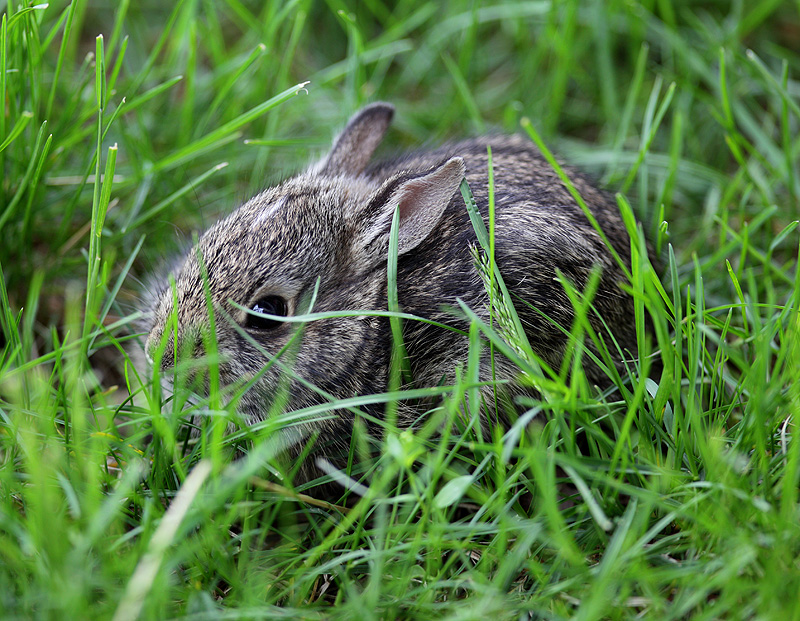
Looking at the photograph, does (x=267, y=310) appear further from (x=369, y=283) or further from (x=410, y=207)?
(x=410, y=207)

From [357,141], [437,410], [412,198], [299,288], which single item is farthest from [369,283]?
[357,141]

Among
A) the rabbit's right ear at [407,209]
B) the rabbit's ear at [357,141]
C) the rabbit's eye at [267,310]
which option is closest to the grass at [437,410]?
the rabbit's ear at [357,141]

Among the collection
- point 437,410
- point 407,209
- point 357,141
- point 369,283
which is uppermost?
point 357,141

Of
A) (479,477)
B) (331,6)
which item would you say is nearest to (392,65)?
(331,6)

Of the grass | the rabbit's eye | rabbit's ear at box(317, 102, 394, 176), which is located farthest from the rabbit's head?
rabbit's ear at box(317, 102, 394, 176)

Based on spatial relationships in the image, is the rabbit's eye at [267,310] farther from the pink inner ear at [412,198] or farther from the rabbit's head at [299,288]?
the pink inner ear at [412,198]
